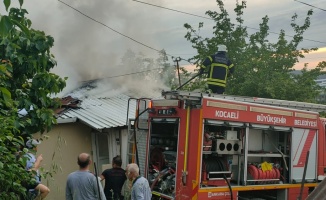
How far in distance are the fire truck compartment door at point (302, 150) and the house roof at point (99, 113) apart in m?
3.85

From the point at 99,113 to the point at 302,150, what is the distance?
19.5 ft

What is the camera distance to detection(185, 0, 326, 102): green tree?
615 inches

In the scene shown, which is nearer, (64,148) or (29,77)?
(29,77)

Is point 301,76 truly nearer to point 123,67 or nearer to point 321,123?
point 123,67

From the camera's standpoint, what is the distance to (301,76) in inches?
656

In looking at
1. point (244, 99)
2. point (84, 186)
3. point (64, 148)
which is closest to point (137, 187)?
point (84, 186)

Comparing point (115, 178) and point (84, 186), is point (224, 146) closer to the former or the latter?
point (115, 178)

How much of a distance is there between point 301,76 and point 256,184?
1058 centimetres

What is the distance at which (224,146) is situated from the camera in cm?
694

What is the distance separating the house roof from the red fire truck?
2.00 meters

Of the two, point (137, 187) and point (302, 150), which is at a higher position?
point (302, 150)

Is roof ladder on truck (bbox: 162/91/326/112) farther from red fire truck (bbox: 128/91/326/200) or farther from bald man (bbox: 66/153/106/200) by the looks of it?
bald man (bbox: 66/153/106/200)

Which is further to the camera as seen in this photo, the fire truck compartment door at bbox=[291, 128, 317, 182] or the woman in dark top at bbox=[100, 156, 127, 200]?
the fire truck compartment door at bbox=[291, 128, 317, 182]

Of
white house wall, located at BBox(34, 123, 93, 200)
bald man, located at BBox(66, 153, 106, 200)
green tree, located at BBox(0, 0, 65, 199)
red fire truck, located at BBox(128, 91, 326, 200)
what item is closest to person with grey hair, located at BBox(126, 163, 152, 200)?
bald man, located at BBox(66, 153, 106, 200)
